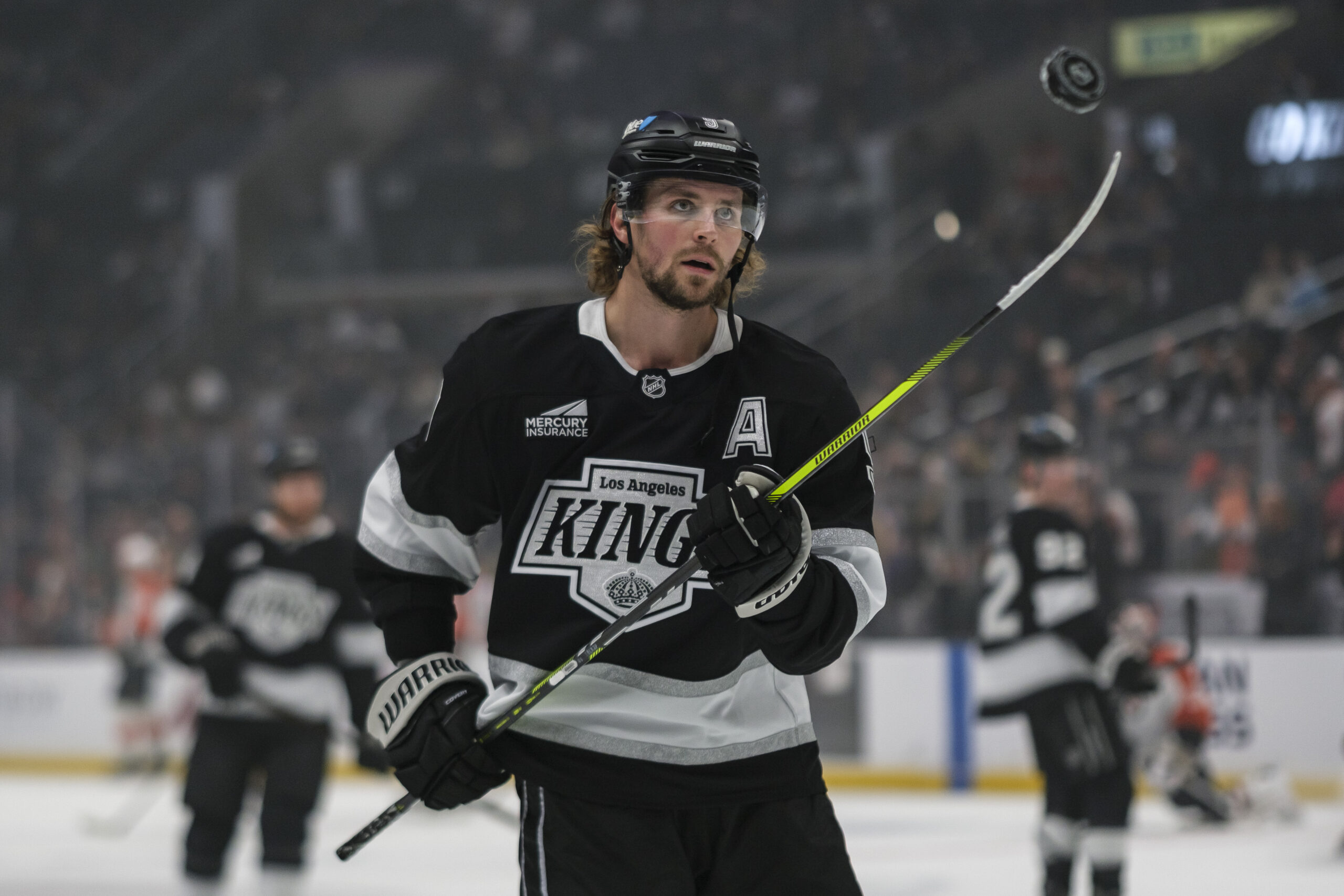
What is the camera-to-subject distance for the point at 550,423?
1.87 meters

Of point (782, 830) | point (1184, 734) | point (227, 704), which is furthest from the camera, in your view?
point (1184, 734)

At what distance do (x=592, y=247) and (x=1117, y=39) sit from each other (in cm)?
832

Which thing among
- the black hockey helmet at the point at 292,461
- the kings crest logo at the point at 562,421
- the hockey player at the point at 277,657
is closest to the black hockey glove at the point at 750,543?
the kings crest logo at the point at 562,421

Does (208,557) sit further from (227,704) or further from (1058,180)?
(1058,180)

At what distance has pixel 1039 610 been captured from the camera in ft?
13.6

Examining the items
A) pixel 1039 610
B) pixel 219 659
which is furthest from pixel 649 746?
pixel 1039 610

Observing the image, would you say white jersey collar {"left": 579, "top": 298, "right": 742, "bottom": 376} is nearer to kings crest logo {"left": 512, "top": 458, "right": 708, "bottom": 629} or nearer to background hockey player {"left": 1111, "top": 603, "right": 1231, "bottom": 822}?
kings crest logo {"left": 512, "top": 458, "right": 708, "bottom": 629}

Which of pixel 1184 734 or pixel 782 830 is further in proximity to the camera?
pixel 1184 734

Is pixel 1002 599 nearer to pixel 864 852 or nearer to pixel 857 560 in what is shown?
pixel 864 852

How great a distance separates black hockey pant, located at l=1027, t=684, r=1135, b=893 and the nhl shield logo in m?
2.47

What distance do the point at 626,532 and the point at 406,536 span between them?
0.27 m

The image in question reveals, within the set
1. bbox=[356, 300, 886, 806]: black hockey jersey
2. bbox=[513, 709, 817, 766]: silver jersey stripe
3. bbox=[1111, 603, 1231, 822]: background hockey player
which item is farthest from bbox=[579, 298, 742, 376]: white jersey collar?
bbox=[1111, 603, 1231, 822]: background hockey player

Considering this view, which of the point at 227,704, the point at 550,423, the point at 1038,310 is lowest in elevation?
the point at 227,704

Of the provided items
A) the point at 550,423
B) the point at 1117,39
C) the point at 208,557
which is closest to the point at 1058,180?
the point at 1117,39
